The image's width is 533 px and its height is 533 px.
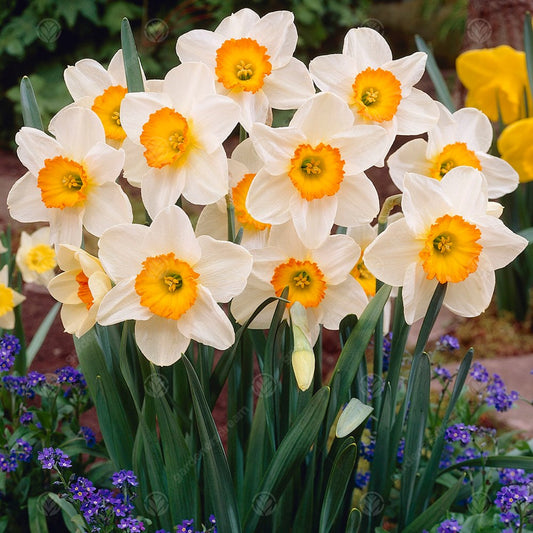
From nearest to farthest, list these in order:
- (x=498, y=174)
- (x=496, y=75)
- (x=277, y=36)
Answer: (x=277, y=36)
(x=498, y=174)
(x=496, y=75)

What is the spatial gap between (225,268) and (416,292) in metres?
0.28

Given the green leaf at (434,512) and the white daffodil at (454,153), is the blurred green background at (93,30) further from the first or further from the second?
the green leaf at (434,512)

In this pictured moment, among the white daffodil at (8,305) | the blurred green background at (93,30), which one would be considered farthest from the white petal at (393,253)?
the blurred green background at (93,30)

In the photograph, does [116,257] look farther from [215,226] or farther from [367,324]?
[367,324]

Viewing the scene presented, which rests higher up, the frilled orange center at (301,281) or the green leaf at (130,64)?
the green leaf at (130,64)

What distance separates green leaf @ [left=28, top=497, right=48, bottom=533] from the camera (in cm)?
143

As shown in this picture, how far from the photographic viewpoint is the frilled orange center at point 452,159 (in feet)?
3.81

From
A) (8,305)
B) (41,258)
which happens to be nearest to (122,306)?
(8,305)

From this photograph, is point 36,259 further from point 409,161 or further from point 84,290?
point 409,161

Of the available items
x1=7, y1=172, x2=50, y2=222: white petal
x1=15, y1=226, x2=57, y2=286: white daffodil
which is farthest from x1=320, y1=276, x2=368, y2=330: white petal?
x1=15, y1=226, x2=57, y2=286: white daffodil

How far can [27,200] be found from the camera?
1113 millimetres

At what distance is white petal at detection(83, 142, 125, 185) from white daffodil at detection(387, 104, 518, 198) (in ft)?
1.40

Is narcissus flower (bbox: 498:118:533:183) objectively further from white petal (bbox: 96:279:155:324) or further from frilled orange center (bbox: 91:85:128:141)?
white petal (bbox: 96:279:155:324)

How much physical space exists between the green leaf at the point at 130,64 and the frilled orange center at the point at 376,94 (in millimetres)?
331
